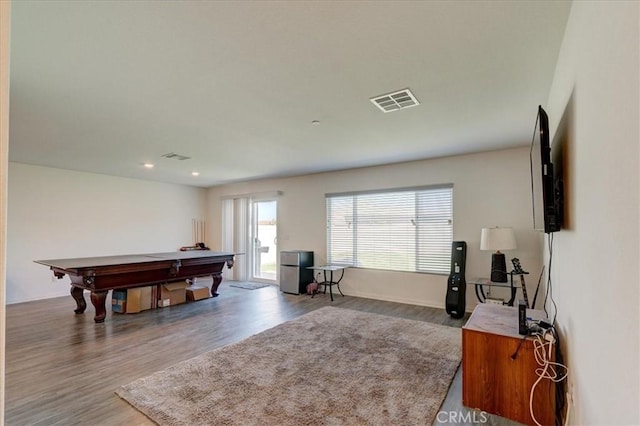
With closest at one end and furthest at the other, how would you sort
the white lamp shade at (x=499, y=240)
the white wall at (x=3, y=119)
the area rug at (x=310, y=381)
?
the white wall at (x=3, y=119) < the area rug at (x=310, y=381) < the white lamp shade at (x=499, y=240)

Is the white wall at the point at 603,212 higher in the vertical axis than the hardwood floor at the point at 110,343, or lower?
higher

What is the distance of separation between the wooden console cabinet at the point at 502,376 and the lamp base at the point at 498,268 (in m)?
2.00

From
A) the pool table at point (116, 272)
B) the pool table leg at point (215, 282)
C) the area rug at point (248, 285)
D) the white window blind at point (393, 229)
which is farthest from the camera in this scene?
the area rug at point (248, 285)

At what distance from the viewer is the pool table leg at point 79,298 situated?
461cm

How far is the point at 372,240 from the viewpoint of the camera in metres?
5.86

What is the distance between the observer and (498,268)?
422cm

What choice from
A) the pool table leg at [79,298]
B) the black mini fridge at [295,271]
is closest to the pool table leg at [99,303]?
the pool table leg at [79,298]

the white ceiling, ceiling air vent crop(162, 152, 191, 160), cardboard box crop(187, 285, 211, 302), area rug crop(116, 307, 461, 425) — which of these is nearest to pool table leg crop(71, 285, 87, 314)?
cardboard box crop(187, 285, 211, 302)

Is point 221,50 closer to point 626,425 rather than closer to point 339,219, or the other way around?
point 626,425

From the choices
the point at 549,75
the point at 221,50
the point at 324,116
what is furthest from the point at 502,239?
the point at 221,50

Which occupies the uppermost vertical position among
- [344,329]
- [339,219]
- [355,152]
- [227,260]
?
[355,152]

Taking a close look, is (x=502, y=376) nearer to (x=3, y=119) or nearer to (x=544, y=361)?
(x=544, y=361)

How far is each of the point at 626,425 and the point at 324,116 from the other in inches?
117

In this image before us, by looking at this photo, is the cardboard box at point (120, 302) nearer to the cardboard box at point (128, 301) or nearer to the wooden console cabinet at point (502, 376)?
the cardboard box at point (128, 301)
